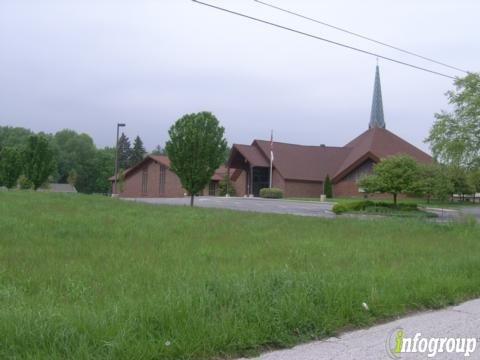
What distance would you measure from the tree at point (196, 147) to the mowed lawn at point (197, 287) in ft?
44.4

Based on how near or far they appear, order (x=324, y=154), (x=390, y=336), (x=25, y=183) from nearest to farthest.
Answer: (x=390, y=336) → (x=25, y=183) → (x=324, y=154)

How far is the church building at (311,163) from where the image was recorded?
189ft

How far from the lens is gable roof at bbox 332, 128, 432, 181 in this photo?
5597 centimetres

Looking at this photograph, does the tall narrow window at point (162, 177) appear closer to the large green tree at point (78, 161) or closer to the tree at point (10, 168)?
the tree at point (10, 168)

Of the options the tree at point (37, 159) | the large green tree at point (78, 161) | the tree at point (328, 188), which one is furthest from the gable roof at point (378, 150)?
the large green tree at point (78, 161)

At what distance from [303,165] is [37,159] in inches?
1133

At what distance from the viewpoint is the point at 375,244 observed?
1318cm

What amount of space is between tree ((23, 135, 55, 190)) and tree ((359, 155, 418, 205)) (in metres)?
28.2

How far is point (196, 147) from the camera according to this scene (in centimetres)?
2744

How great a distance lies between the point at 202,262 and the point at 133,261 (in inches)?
45.6

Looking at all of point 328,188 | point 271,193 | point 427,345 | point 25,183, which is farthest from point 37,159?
point 427,345

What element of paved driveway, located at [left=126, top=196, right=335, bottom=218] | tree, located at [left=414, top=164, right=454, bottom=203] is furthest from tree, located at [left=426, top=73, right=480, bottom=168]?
paved driveway, located at [left=126, top=196, right=335, bottom=218]

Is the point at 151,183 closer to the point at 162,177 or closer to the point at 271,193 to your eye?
the point at 162,177

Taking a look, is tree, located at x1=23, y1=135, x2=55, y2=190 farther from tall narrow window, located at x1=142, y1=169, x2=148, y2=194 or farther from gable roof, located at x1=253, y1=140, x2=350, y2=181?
tall narrow window, located at x1=142, y1=169, x2=148, y2=194
